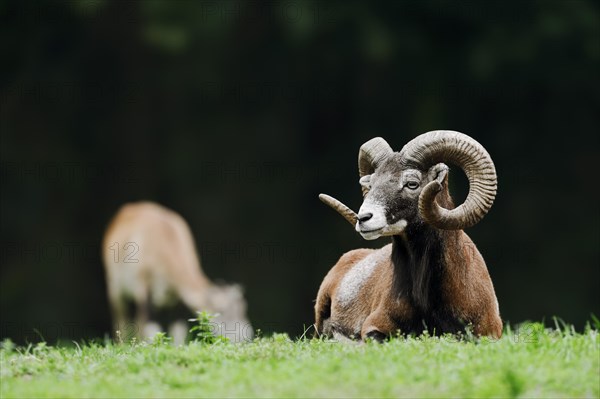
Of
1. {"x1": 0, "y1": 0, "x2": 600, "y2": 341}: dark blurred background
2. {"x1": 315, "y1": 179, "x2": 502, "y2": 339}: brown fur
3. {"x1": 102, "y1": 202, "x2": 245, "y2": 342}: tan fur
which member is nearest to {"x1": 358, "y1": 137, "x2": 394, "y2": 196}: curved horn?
{"x1": 315, "y1": 179, "x2": 502, "y2": 339}: brown fur

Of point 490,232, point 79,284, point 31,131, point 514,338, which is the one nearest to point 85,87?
point 31,131

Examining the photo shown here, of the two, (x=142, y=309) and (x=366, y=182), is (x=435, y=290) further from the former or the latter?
(x=142, y=309)

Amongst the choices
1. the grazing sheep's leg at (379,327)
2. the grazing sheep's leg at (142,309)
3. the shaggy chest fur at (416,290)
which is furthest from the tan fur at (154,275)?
the grazing sheep's leg at (379,327)

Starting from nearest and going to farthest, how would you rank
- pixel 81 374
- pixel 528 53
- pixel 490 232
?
pixel 81 374 < pixel 528 53 < pixel 490 232

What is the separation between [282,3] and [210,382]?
14850mm

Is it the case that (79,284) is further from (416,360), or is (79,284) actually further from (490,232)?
(416,360)

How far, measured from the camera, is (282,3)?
21.3m

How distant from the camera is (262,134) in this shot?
2306cm

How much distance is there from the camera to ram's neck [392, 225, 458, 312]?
9.11m

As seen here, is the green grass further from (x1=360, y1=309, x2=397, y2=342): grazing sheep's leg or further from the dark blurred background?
the dark blurred background

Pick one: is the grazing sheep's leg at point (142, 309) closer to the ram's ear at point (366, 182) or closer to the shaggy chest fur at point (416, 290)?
the shaggy chest fur at point (416, 290)

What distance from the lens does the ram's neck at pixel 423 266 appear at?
9.11m

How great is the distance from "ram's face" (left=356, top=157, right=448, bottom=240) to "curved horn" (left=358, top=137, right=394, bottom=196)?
6.0 inches

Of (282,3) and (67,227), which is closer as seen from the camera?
(282,3)
